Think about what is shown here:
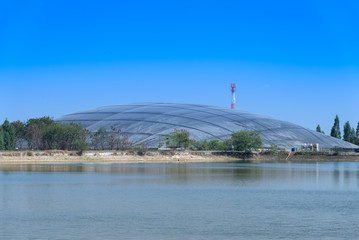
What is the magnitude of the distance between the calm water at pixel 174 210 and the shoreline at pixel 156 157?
2993cm

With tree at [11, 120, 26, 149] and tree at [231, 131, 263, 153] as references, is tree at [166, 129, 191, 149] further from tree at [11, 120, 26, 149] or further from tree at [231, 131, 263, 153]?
tree at [11, 120, 26, 149]

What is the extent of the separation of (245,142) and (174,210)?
63351mm

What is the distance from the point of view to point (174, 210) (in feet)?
83.6

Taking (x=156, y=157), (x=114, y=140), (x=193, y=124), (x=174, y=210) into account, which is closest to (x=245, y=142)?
(x=193, y=124)

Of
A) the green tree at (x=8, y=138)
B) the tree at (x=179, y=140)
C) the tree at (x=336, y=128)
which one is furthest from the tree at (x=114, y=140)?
the tree at (x=336, y=128)

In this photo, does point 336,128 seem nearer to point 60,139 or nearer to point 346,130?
point 346,130

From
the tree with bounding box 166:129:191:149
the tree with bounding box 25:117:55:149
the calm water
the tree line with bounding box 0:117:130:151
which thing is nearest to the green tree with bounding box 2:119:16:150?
the tree line with bounding box 0:117:130:151

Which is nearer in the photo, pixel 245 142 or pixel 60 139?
pixel 60 139

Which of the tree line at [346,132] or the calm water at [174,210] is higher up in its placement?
the tree line at [346,132]

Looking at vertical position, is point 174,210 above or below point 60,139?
below

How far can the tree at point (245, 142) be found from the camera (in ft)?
288

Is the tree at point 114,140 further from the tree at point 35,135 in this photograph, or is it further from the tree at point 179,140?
the tree at point 35,135

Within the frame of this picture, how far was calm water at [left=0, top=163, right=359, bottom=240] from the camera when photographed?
20.1 meters

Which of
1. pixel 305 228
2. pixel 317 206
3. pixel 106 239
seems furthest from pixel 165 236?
pixel 317 206
